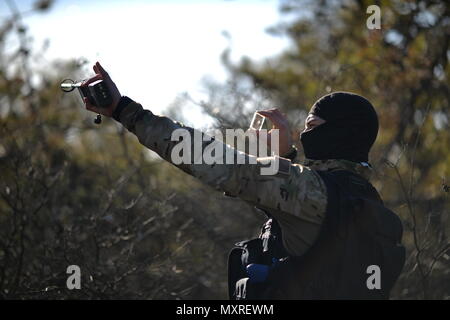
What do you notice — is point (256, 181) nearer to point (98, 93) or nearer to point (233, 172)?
point (233, 172)

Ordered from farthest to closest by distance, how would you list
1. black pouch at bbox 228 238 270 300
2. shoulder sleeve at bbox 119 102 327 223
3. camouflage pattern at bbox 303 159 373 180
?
camouflage pattern at bbox 303 159 373 180 < black pouch at bbox 228 238 270 300 < shoulder sleeve at bbox 119 102 327 223

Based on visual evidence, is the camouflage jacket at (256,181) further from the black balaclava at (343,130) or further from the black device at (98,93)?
the black balaclava at (343,130)

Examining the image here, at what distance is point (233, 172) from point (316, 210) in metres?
0.36

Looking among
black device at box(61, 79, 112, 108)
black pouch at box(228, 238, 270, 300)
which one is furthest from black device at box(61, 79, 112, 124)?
black pouch at box(228, 238, 270, 300)

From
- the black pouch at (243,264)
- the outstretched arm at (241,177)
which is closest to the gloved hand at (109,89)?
the outstretched arm at (241,177)

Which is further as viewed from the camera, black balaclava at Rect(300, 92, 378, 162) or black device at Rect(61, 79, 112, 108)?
black balaclava at Rect(300, 92, 378, 162)

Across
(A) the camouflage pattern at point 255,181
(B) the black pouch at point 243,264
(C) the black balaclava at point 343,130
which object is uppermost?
(C) the black balaclava at point 343,130

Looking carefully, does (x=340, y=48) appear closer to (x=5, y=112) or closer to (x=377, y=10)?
(x=377, y=10)

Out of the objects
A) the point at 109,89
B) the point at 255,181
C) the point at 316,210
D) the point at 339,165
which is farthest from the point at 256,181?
the point at 109,89

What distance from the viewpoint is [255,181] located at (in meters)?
3.01

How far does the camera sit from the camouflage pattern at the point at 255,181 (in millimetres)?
2979

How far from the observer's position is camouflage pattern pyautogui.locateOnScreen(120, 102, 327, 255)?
9.77 feet

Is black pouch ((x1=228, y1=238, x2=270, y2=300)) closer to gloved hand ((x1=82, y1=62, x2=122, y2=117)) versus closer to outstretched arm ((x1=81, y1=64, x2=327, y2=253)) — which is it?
outstretched arm ((x1=81, y1=64, x2=327, y2=253))
